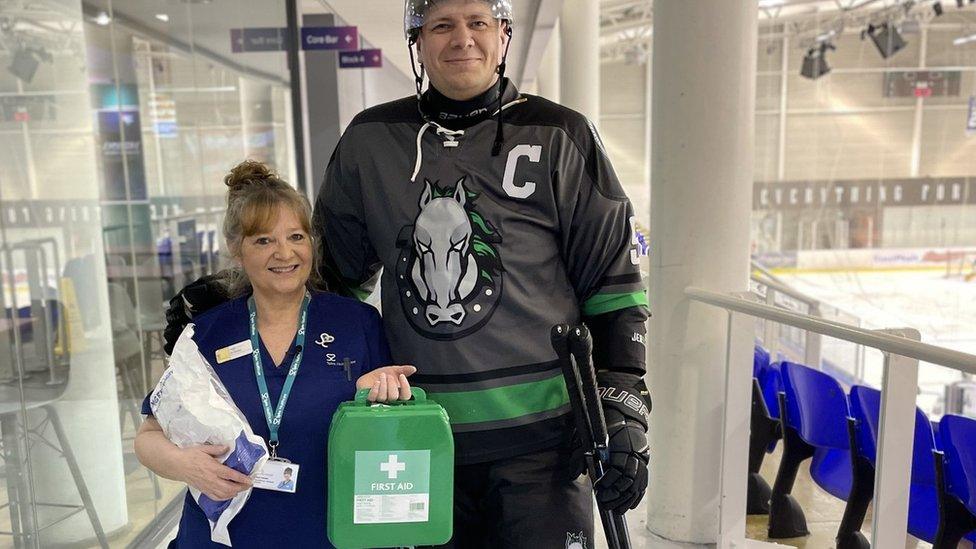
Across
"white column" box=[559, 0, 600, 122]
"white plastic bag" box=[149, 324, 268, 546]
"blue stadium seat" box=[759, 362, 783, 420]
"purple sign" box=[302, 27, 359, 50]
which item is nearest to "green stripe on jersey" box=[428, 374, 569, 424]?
"white plastic bag" box=[149, 324, 268, 546]

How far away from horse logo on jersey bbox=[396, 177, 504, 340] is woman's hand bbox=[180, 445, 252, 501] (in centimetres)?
39

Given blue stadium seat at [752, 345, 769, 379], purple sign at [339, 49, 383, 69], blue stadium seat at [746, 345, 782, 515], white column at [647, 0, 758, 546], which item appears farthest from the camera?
purple sign at [339, 49, 383, 69]

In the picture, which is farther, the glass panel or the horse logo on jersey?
the glass panel

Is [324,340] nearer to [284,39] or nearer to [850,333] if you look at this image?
[850,333]

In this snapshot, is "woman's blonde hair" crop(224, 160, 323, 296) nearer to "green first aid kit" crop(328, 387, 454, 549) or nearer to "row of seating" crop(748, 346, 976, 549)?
"green first aid kit" crop(328, 387, 454, 549)

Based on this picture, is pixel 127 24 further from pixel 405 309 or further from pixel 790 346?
pixel 790 346

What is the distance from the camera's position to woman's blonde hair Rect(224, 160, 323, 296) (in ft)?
4.52

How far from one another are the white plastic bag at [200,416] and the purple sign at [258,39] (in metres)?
4.02

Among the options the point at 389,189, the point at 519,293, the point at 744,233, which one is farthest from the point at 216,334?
the point at 744,233

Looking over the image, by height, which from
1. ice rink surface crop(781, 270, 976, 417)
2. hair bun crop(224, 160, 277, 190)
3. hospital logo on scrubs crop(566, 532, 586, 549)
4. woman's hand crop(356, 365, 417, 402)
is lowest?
ice rink surface crop(781, 270, 976, 417)

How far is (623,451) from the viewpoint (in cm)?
136

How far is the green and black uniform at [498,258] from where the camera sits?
138 cm

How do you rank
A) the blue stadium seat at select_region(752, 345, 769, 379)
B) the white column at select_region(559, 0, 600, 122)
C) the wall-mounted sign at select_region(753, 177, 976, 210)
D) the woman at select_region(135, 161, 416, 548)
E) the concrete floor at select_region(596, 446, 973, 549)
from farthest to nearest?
1. the wall-mounted sign at select_region(753, 177, 976, 210)
2. the white column at select_region(559, 0, 600, 122)
3. the blue stadium seat at select_region(752, 345, 769, 379)
4. the concrete floor at select_region(596, 446, 973, 549)
5. the woman at select_region(135, 161, 416, 548)

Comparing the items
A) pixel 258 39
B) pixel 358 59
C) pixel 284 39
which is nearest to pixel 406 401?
pixel 258 39
